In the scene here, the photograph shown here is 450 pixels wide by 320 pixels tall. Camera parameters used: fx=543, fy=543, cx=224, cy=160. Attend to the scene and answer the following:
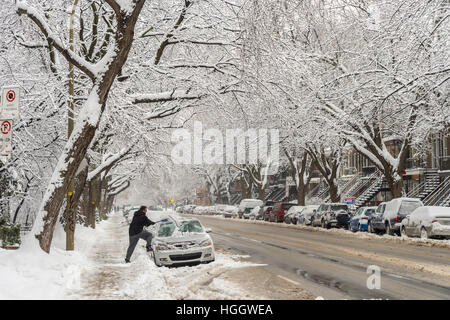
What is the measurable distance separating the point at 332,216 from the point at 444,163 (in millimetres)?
13072

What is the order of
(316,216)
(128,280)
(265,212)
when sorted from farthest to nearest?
(265,212) → (316,216) → (128,280)

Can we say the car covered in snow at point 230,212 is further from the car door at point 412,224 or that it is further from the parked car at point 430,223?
the parked car at point 430,223

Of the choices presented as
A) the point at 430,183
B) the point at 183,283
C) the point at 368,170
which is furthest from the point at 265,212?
the point at 183,283

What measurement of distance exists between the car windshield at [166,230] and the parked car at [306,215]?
924 inches

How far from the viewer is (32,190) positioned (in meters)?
22.8

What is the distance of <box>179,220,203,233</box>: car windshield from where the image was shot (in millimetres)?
16000

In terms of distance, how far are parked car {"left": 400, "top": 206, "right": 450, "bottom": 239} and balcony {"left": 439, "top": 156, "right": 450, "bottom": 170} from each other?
19.1m

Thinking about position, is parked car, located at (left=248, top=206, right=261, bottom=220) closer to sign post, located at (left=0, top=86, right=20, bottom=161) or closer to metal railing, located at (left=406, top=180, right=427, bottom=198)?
metal railing, located at (left=406, top=180, right=427, bottom=198)

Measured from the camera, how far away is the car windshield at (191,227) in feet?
52.5

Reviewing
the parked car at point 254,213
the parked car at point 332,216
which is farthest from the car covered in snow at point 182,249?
the parked car at point 254,213

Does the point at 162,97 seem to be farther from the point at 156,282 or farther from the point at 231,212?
the point at 231,212

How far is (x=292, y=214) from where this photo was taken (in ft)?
141

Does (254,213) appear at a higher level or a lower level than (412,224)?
lower
